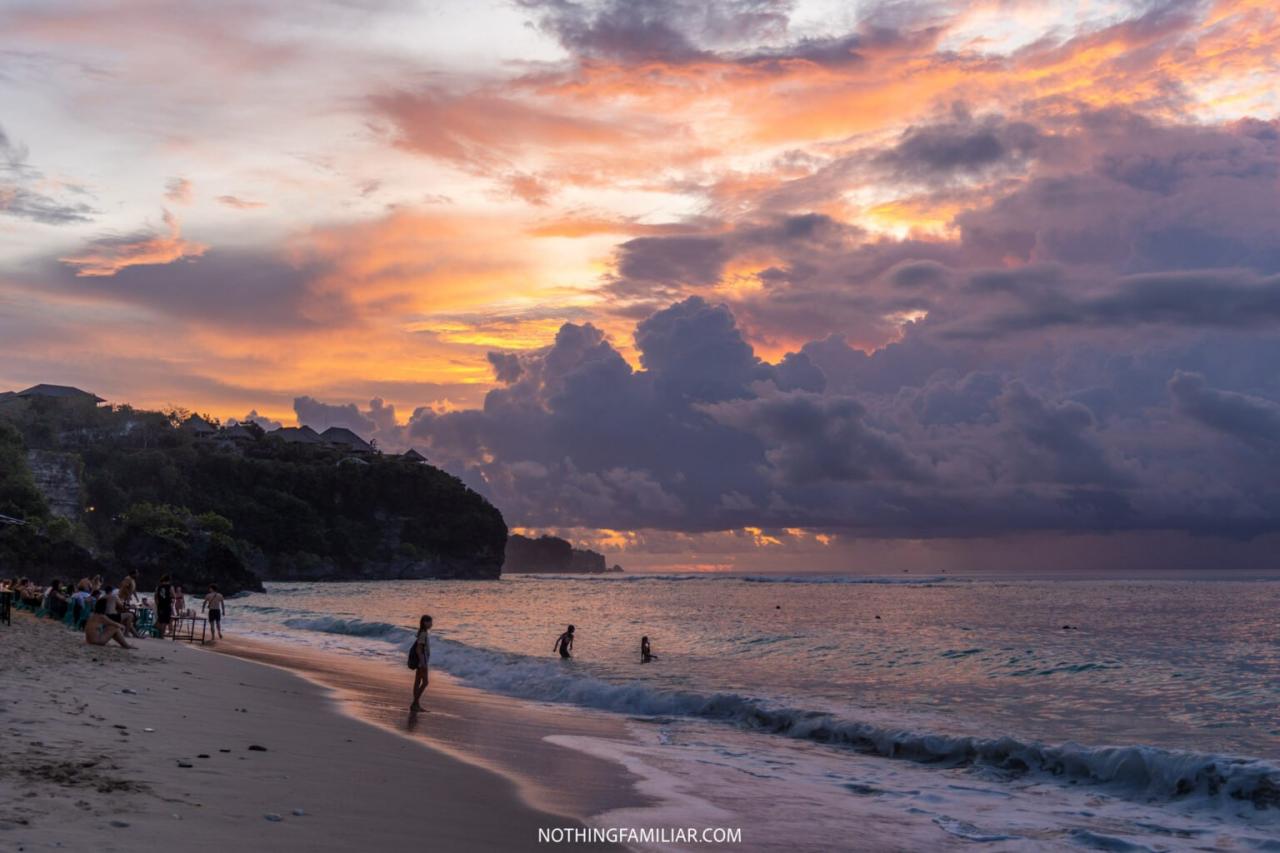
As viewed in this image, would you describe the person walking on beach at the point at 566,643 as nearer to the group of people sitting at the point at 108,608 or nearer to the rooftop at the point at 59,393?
the group of people sitting at the point at 108,608

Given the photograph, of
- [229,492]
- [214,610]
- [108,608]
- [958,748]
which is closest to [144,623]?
[214,610]

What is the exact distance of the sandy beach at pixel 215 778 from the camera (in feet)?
26.4

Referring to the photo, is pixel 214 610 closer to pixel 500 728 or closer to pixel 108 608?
pixel 108 608

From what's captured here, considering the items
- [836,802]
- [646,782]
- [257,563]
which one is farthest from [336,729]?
[257,563]

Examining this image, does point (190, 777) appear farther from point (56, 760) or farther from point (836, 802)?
point (836, 802)

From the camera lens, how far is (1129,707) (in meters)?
24.8

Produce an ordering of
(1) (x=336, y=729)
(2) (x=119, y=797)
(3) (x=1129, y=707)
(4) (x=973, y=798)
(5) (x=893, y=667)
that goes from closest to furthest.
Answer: (2) (x=119, y=797) < (4) (x=973, y=798) < (1) (x=336, y=729) < (3) (x=1129, y=707) < (5) (x=893, y=667)

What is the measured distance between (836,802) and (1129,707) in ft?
48.4

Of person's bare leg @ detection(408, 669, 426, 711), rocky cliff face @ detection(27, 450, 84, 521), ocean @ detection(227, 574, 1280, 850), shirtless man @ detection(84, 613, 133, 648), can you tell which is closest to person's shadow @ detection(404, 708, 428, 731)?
person's bare leg @ detection(408, 669, 426, 711)

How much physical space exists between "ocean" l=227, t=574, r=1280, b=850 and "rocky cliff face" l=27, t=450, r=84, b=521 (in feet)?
277

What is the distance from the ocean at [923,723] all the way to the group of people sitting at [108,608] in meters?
6.51

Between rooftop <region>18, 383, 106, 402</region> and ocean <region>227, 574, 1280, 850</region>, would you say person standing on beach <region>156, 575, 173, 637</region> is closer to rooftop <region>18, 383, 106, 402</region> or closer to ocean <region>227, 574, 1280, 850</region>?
ocean <region>227, 574, 1280, 850</region>

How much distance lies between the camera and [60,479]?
11956 cm

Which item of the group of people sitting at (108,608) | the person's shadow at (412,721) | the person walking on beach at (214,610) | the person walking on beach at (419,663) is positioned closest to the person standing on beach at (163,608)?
the group of people sitting at (108,608)
